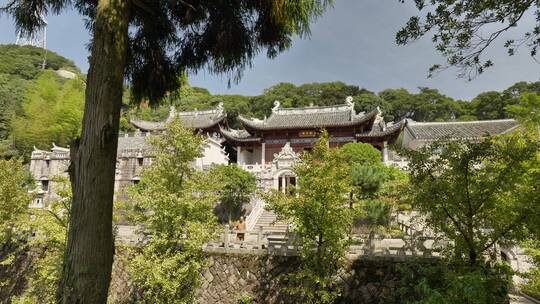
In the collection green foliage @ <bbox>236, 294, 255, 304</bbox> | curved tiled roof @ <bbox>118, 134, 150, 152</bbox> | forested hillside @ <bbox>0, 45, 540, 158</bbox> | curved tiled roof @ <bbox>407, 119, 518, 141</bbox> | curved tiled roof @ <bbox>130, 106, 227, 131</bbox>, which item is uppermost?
forested hillside @ <bbox>0, 45, 540, 158</bbox>

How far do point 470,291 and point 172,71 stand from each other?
13.4 ft

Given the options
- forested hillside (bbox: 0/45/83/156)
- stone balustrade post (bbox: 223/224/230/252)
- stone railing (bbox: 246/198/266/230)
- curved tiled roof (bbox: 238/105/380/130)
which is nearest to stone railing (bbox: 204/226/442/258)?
stone balustrade post (bbox: 223/224/230/252)

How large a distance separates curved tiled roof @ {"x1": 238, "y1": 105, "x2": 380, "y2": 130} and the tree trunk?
21438 millimetres

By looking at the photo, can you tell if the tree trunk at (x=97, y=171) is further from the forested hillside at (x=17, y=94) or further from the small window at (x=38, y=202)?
the forested hillside at (x=17, y=94)

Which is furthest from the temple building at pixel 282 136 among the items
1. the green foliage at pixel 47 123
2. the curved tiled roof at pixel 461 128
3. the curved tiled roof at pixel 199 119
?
the green foliage at pixel 47 123

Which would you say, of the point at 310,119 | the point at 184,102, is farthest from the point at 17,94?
the point at 310,119

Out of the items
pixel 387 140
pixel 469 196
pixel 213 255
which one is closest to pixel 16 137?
pixel 213 255

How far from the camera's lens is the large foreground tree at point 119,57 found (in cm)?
241

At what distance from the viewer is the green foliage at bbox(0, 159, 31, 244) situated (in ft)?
42.2

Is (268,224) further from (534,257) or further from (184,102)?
(184,102)

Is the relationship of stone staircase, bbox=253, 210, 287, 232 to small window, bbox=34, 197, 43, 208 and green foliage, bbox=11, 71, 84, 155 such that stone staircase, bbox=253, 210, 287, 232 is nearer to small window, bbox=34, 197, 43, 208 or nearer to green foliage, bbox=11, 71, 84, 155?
small window, bbox=34, 197, 43, 208

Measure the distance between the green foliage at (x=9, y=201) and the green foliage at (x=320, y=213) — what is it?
412 inches

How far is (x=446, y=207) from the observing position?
18.2 ft

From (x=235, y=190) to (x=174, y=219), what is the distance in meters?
8.54
